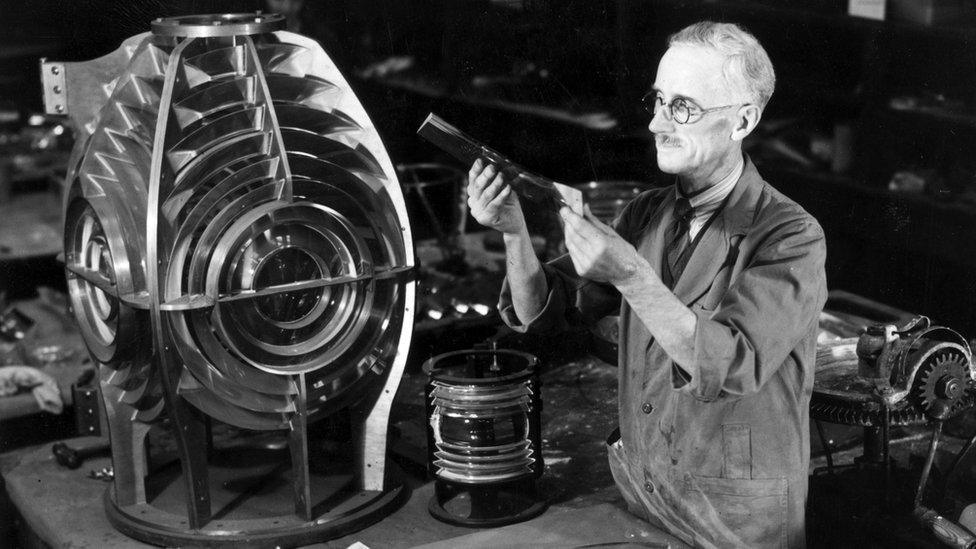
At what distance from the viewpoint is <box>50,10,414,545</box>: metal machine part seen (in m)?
2.51

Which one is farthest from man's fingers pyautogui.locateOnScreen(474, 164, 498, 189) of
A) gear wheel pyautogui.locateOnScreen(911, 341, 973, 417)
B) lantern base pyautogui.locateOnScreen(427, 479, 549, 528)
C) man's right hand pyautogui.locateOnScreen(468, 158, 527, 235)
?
gear wheel pyautogui.locateOnScreen(911, 341, 973, 417)

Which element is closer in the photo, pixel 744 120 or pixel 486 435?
pixel 744 120

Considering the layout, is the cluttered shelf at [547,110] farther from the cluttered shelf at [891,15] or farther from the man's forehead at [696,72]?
the man's forehead at [696,72]

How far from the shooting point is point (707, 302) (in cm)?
228

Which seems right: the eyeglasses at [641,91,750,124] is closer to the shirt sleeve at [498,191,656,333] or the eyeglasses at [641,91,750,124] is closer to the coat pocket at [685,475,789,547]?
the shirt sleeve at [498,191,656,333]

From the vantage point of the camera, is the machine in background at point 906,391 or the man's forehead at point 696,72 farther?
the machine in background at point 906,391

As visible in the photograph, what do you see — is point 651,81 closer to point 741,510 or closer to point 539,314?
point 539,314

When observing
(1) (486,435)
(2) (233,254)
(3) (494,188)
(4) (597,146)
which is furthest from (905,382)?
(4) (597,146)

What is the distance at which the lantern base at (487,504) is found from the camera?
2729 millimetres

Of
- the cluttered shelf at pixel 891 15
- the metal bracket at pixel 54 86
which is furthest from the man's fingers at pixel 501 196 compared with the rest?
the cluttered shelf at pixel 891 15

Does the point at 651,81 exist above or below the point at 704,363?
above

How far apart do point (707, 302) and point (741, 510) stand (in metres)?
0.42

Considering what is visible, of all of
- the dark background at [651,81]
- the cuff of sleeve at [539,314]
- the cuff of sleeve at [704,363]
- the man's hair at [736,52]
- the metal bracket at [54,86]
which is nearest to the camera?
the cuff of sleeve at [704,363]

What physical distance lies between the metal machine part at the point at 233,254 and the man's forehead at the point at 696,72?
2.57 ft
